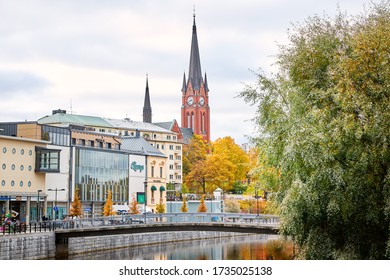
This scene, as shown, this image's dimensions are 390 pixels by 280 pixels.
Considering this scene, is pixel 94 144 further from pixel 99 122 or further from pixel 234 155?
pixel 99 122

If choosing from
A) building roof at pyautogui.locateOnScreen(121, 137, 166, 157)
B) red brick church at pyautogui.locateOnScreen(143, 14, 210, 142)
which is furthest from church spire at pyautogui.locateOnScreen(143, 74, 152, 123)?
building roof at pyautogui.locateOnScreen(121, 137, 166, 157)

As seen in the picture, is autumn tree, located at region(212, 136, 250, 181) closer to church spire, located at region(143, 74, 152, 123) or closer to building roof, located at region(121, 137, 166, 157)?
building roof, located at region(121, 137, 166, 157)

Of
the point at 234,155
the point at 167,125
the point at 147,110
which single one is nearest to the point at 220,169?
the point at 234,155

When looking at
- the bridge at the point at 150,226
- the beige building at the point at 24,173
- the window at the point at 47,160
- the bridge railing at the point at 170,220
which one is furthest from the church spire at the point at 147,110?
the bridge at the point at 150,226

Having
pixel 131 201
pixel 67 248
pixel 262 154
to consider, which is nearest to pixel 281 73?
pixel 262 154

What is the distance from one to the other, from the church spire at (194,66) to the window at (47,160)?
363 ft

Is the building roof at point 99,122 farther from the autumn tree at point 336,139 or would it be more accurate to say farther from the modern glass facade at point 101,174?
the autumn tree at point 336,139

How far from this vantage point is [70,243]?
5653 centimetres

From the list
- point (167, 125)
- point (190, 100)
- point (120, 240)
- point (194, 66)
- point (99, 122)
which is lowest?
point (120, 240)

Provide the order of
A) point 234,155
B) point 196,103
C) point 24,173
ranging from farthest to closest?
1. point 196,103
2. point 234,155
3. point 24,173

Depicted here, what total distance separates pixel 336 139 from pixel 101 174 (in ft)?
211

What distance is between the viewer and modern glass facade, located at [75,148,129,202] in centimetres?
8312

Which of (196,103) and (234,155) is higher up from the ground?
(196,103)

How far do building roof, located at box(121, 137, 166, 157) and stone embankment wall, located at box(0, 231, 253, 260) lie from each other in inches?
802
